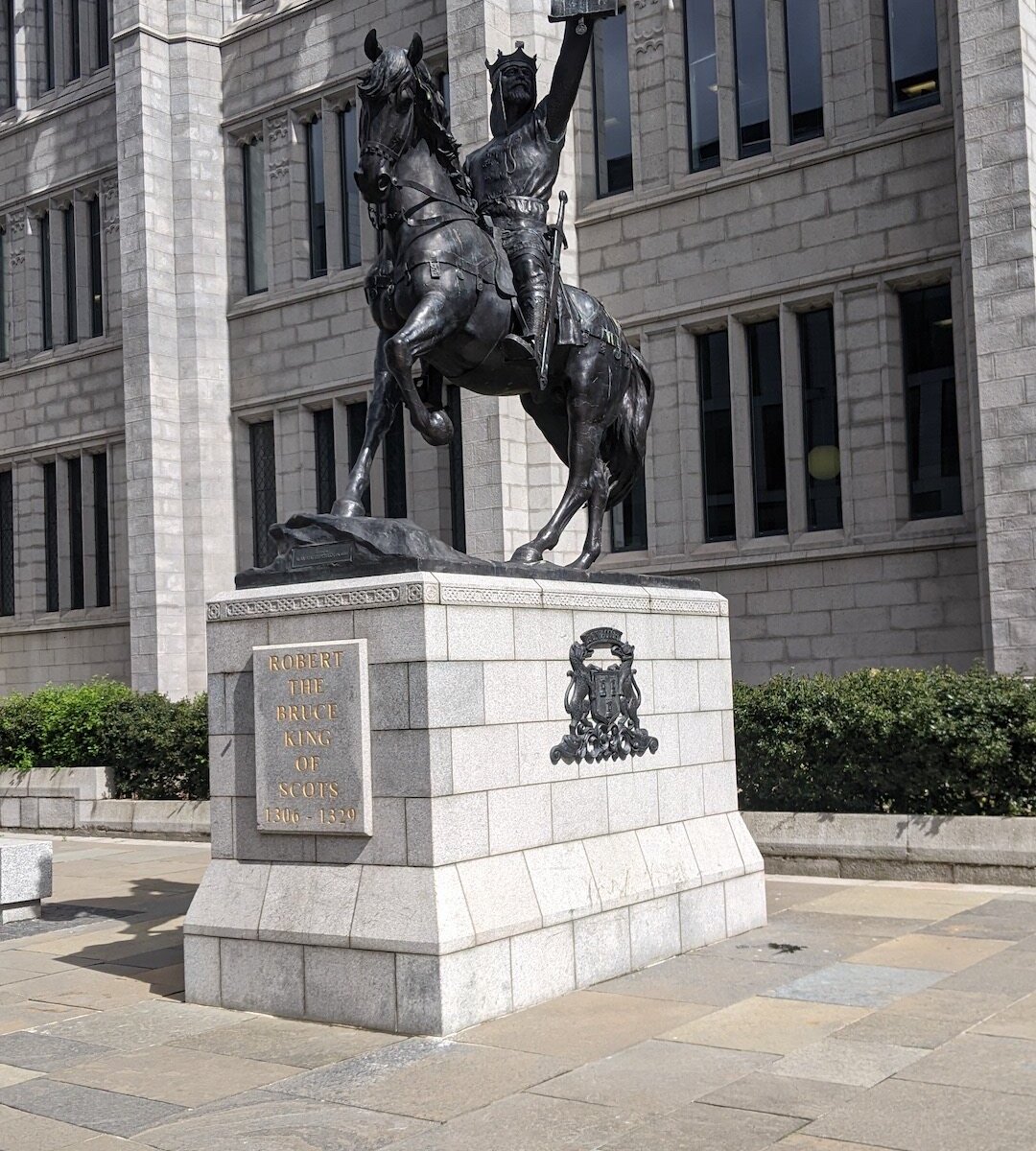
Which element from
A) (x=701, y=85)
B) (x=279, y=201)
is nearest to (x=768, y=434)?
(x=701, y=85)

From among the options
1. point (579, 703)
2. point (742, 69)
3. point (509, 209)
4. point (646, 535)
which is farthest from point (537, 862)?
point (742, 69)

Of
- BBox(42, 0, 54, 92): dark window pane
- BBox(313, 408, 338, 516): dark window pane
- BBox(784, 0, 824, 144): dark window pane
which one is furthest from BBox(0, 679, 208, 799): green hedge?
BBox(42, 0, 54, 92): dark window pane

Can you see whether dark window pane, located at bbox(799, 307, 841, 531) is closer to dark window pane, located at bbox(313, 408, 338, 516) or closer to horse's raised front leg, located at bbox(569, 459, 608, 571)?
dark window pane, located at bbox(313, 408, 338, 516)

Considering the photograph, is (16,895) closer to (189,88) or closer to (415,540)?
(415,540)

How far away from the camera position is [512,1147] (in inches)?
219

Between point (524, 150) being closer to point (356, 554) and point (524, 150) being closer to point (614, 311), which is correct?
point (356, 554)

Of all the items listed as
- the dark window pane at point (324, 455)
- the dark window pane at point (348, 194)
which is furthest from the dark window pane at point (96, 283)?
the dark window pane at point (348, 194)

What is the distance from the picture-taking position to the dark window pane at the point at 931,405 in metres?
19.6

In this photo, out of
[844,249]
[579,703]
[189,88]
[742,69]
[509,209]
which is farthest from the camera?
[189,88]

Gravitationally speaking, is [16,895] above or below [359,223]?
below

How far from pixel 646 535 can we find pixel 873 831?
10.6 m

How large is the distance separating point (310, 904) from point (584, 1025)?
175 centimetres

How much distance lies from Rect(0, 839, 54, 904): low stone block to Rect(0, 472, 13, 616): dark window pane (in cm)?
2180

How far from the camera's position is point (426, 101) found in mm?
9148
